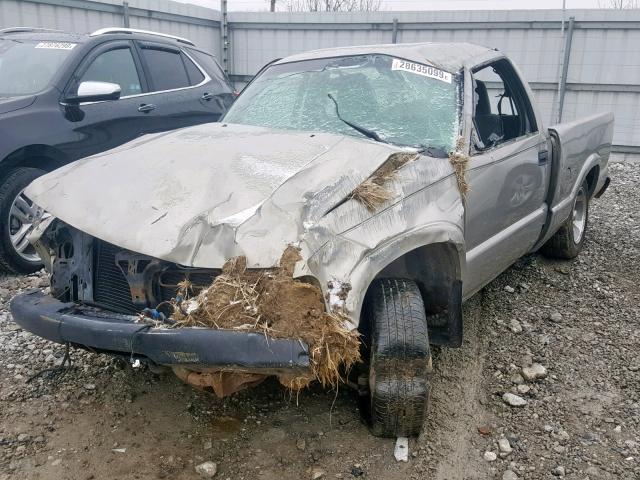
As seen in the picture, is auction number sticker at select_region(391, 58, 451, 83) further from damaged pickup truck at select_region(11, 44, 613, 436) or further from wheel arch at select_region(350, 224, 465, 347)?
wheel arch at select_region(350, 224, 465, 347)

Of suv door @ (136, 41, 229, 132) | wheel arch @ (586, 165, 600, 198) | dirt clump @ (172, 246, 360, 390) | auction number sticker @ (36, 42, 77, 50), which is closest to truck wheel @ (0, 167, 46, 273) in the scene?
auction number sticker @ (36, 42, 77, 50)

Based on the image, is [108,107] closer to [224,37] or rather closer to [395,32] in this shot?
[395,32]

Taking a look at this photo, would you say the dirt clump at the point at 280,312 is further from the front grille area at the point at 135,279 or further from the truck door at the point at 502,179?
the truck door at the point at 502,179

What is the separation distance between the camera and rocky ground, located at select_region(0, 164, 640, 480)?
2664 millimetres

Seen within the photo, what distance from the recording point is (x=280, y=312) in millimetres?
2283

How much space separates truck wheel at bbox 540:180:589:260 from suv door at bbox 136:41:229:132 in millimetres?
3748

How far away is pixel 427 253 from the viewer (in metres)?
3.15

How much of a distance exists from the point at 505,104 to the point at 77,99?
3.54 meters

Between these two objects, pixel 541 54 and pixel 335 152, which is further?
pixel 541 54

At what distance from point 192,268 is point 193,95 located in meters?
4.25

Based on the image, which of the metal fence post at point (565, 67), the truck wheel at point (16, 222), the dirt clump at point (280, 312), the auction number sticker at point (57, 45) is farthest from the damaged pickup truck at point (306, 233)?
the metal fence post at point (565, 67)

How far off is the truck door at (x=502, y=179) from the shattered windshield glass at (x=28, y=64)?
362 cm

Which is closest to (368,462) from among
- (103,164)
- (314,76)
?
(103,164)

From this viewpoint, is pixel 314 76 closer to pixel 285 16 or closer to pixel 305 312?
pixel 305 312
